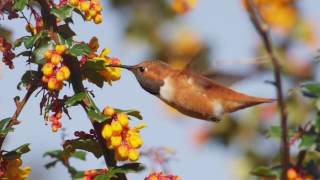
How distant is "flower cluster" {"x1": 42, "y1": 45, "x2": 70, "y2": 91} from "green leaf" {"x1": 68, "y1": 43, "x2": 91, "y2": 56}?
26 millimetres

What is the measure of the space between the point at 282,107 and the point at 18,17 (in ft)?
3.16

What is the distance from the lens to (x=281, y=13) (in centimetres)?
400

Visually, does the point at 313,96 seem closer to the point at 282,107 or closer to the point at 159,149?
the point at 159,149

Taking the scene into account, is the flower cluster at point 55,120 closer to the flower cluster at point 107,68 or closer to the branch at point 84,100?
the branch at point 84,100

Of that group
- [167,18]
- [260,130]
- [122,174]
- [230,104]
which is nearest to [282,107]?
[122,174]

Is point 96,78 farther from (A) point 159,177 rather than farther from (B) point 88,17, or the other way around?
(A) point 159,177

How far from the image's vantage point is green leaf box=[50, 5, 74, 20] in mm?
2012

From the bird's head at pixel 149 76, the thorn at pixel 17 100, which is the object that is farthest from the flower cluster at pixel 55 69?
the bird's head at pixel 149 76

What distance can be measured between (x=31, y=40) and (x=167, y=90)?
0.72 meters

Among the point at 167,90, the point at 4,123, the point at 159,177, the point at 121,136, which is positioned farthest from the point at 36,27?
the point at 167,90

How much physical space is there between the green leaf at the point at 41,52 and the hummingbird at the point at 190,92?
1.89 feet

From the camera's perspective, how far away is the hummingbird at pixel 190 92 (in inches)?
103

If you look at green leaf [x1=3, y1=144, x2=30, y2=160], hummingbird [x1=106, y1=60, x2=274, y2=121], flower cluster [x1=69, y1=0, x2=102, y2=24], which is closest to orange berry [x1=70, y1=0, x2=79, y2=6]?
flower cluster [x1=69, y1=0, x2=102, y2=24]

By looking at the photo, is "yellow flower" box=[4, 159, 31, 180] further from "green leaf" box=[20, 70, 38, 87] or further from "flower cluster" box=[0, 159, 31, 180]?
"green leaf" box=[20, 70, 38, 87]
